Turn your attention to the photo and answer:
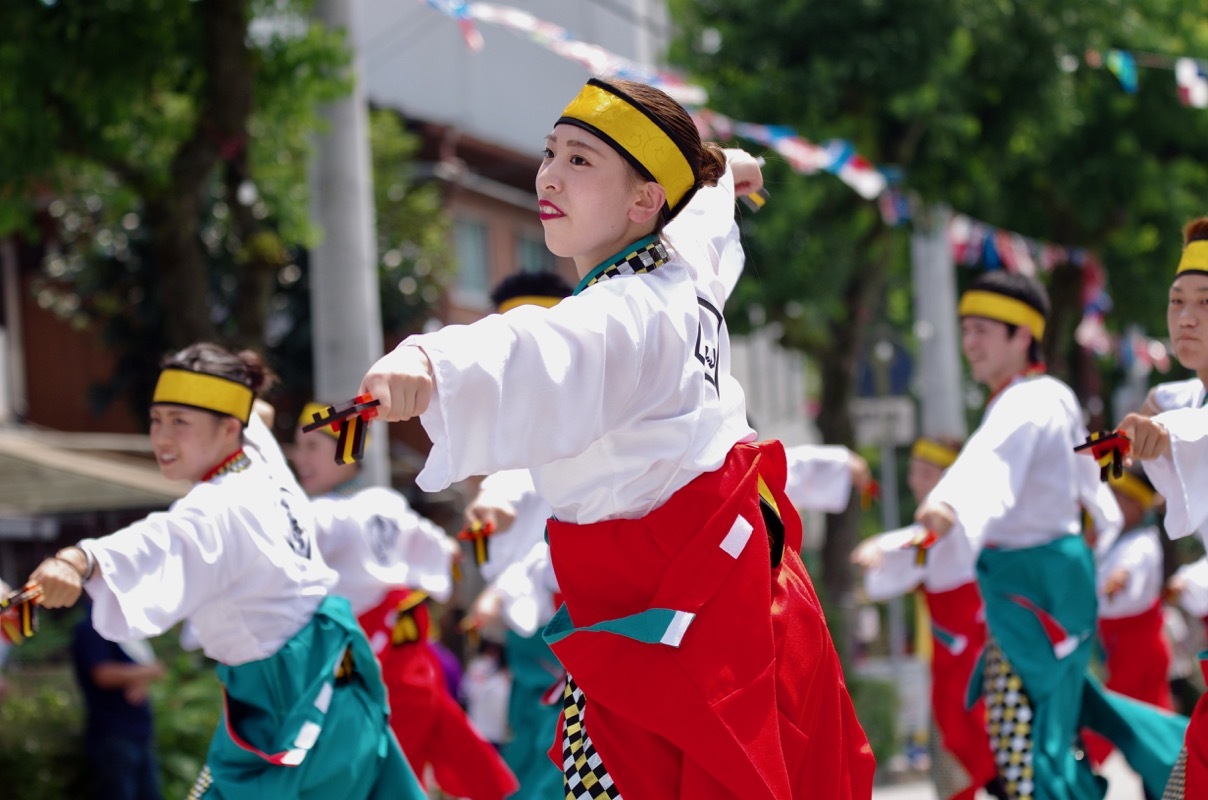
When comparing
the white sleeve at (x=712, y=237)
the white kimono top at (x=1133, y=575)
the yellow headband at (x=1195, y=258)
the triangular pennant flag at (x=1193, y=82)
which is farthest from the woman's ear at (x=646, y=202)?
the triangular pennant flag at (x=1193, y=82)

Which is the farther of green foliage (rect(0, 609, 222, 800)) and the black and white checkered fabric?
green foliage (rect(0, 609, 222, 800))

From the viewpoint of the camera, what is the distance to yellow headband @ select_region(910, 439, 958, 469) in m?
7.92

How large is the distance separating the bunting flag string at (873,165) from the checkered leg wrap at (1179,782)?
3532 millimetres

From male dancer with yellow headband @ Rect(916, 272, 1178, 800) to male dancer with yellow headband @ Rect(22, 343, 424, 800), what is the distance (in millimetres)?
1958

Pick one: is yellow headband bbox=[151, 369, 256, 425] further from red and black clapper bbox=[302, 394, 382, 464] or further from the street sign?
the street sign

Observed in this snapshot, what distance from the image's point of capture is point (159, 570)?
4.19 meters

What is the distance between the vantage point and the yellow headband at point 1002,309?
5957 millimetres

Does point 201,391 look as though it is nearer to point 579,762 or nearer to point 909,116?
point 579,762

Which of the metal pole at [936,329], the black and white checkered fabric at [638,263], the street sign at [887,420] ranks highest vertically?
the metal pole at [936,329]

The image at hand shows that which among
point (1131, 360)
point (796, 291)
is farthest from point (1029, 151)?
point (1131, 360)

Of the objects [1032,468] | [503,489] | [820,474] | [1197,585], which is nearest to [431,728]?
[503,489]

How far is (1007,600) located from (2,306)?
1635 centimetres

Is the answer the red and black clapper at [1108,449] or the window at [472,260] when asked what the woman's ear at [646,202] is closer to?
the red and black clapper at [1108,449]

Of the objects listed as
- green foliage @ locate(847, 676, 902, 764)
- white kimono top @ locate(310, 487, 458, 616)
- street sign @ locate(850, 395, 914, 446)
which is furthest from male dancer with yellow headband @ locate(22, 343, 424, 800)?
green foliage @ locate(847, 676, 902, 764)
